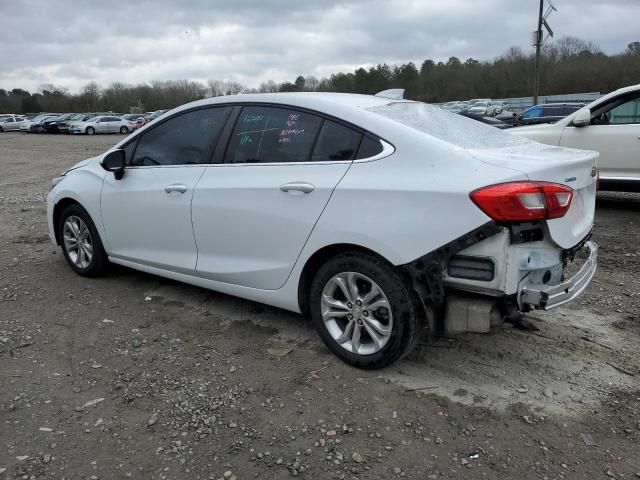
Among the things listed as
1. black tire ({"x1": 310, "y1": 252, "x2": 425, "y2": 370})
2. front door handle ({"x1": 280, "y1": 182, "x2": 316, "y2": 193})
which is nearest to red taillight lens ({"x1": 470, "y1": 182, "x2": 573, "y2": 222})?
black tire ({"x1": 310, "y1": 252, "x2": 425, "y2": 370})

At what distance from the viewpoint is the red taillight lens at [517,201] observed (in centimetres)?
280

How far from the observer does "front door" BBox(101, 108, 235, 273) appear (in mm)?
4130

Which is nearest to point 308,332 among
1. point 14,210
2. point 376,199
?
point 376,199

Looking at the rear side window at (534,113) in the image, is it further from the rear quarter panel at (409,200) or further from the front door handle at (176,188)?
the rear quarter panel at (409,200)

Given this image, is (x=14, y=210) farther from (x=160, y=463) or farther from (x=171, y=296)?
(x=160, y=463)

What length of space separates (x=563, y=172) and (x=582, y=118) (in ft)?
17.5

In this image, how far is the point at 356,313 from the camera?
11.0 ft

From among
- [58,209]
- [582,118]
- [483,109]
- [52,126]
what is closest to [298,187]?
[58,209]

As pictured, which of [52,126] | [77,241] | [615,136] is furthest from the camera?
[52,126]

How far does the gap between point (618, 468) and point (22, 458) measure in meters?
2.79

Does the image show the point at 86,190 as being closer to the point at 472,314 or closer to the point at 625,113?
the point at 472,314

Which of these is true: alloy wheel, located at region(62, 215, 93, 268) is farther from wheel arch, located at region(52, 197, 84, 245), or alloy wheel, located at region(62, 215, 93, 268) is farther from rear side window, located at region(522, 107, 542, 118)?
rear side window, located at region(522, 107, 542, 118)

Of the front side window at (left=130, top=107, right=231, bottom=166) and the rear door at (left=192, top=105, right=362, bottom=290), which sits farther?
the front side window at (left=130, top=107, right=231, bottom=166)

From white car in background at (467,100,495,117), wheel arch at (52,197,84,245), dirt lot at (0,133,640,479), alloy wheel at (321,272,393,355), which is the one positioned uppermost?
white car in background at (467,100,495,117)
